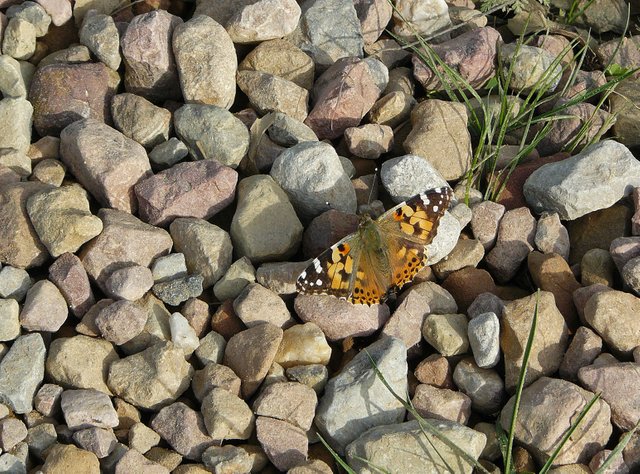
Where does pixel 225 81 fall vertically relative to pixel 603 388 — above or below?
above

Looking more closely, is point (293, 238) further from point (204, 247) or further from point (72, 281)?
point (72, 281)

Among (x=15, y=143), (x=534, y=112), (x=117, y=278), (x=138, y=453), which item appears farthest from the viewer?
(x=534, y=112)

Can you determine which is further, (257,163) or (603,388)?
(257,163)

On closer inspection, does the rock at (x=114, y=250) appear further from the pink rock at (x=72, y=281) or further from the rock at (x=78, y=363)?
the rock at (x=78, y=363)

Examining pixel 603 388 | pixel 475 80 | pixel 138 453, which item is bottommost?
pixel 138 453

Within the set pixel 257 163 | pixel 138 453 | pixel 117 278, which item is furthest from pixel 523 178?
pixel 138 453

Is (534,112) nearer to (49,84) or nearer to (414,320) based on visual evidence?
(414,320)

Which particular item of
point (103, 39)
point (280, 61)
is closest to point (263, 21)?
point (280, 61)
